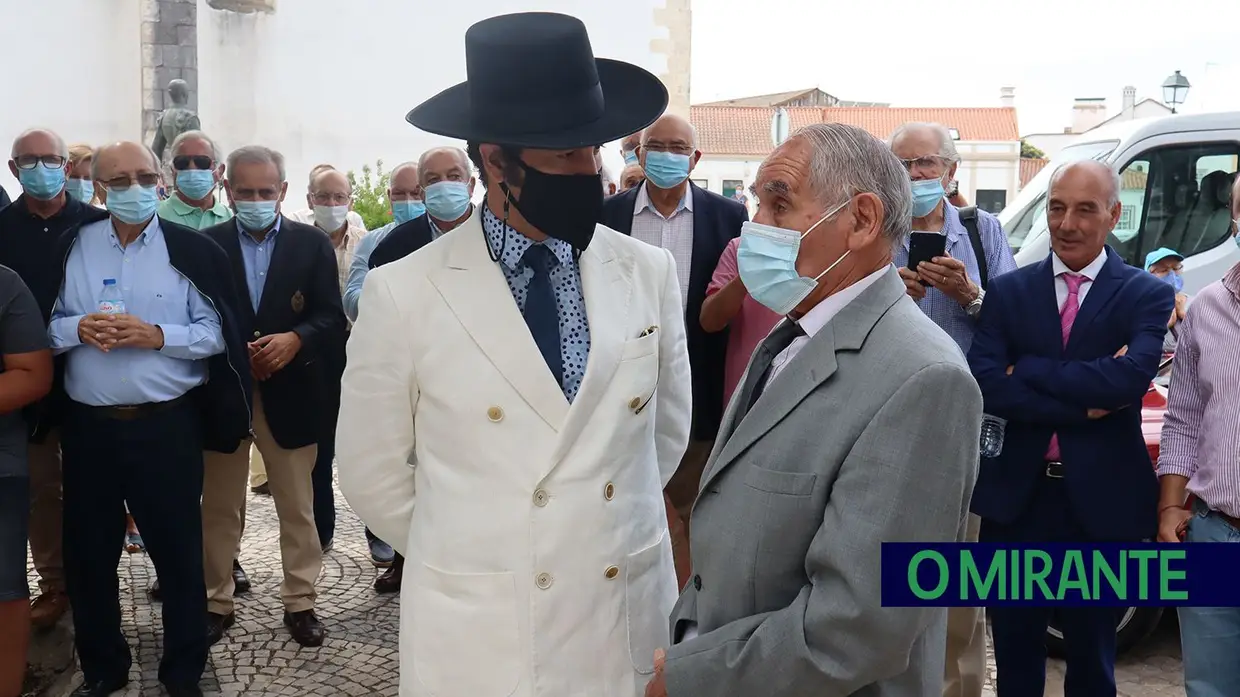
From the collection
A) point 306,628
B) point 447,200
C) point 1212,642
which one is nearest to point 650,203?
point 447,200

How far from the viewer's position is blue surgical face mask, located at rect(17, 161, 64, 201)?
495 cm

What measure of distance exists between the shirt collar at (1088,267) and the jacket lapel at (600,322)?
1737mm

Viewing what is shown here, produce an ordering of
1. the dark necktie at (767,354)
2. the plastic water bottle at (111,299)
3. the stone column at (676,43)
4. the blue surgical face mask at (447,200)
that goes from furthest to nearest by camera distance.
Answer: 1. the stone column at (676,43)
2. the blue surgical face mask at (447,200)
3. the plastic water bottle at (111,299)
4. the dark necktie at (767,354)

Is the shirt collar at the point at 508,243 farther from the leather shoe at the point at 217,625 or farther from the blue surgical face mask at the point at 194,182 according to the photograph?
the blue surgical face mask at the point at 194,182

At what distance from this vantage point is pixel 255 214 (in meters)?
4.91

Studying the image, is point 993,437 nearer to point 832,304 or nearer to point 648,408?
point 648,408

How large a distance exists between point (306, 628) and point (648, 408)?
120 inches

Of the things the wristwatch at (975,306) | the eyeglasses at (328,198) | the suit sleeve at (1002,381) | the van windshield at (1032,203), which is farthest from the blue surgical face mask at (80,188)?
the van windshield at (1032,203)

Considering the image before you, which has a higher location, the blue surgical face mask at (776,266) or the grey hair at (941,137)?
the grey hair at (941,137)

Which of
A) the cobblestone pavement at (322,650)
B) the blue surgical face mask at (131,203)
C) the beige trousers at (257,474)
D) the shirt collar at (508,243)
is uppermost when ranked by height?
the blue surgical face mask at (131,203)

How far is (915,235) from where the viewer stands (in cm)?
378

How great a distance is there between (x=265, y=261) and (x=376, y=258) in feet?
1.67

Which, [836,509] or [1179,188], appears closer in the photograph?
[836,509]

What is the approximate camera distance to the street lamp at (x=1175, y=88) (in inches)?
563
